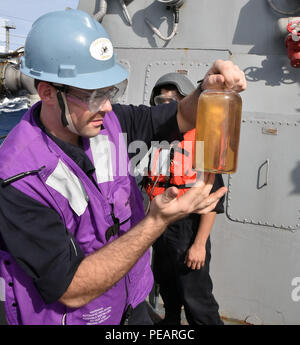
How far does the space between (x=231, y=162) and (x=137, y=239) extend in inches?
21.4

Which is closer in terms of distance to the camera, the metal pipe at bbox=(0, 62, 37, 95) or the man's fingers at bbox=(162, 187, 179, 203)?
the man's fingers at bbox=(162, 187, 179, 203)

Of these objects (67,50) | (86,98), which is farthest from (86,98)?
(67,50)

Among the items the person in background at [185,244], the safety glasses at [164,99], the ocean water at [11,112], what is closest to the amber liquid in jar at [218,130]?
the person in background at [185,244]

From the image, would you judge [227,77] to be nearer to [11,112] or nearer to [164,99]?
[164,99]

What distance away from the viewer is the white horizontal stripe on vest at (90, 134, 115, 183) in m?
1.62

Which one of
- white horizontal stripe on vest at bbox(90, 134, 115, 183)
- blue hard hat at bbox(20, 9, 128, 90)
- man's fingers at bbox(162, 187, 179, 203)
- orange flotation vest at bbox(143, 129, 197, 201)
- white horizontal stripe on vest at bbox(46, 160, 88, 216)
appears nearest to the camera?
man's fingers at bbox(162, 187, 179, 203)

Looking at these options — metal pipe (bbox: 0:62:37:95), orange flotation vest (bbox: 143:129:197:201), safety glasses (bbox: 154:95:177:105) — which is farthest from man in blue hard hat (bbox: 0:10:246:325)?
metal pipe (bbox: 0:62:37:95)

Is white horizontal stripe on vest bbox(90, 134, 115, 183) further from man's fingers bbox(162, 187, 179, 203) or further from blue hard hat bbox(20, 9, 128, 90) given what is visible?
man's fingers bbox(162, 187, 179, 203)

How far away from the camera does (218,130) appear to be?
139 cm

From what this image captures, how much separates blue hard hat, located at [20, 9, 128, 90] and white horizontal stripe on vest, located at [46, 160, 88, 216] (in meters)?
0.40

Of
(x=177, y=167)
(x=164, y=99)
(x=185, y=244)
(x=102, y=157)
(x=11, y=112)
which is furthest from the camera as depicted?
(x=11, y=112)

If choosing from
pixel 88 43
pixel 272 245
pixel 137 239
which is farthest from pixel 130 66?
pixel 137 239

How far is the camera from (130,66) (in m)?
3.25

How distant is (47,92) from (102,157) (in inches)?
16.4
